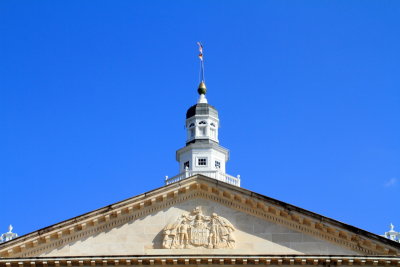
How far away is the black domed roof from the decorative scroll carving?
28.3m

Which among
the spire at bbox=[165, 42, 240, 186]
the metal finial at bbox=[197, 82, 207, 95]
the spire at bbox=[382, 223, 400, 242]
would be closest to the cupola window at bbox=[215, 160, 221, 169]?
the spire at bbox=[165, 42, 240, 186]

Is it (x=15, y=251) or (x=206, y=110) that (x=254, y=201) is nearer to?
(x=15, y=251)

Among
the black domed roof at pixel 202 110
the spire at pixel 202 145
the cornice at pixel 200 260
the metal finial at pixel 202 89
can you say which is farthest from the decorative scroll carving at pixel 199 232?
the metal finial at pixel 202 89

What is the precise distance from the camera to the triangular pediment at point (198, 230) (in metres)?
34.8

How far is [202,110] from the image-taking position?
63.8 metres

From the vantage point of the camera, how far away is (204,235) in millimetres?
35156

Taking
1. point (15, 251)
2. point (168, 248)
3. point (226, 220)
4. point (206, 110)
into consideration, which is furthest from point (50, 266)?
point (206, 110)

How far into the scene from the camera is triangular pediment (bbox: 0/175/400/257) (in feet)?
114

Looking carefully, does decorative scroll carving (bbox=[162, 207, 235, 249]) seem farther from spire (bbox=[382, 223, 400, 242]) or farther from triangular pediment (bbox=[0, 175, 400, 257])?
spire (bbox=[382, 223, 400, 242])

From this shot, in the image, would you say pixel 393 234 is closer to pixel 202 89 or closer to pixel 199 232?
pixel 199 232

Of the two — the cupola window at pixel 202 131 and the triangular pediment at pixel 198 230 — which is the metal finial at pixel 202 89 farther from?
the triangular pediment at pixel 198 230

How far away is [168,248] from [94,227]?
10.1 ft

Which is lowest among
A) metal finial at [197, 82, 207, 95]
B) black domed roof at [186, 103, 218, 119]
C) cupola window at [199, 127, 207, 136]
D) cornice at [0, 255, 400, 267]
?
cornice at [0, 255, 400, 267]

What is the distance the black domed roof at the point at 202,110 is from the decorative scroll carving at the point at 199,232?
92.9 feet
